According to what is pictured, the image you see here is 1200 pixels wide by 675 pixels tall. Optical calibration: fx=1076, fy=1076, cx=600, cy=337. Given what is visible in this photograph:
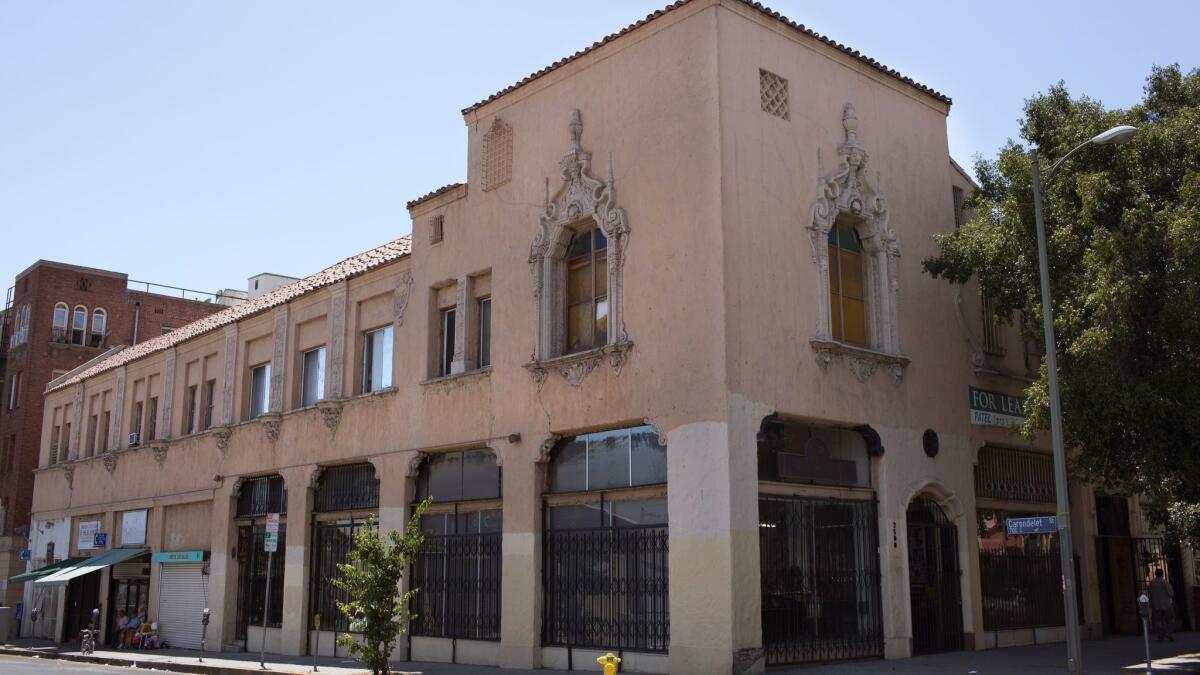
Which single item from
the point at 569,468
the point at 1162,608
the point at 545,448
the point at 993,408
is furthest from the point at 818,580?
the point at 1162,608

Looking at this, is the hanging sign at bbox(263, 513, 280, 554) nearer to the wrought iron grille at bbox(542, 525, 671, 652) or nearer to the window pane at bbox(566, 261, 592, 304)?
the wrought iron grille at bbox(542, 525, 671, 652)

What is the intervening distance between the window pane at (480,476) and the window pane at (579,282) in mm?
3788

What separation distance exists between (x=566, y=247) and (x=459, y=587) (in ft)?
23.6

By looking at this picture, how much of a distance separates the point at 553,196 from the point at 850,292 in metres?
5.86

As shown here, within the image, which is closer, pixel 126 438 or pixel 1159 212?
pixel 1159 212

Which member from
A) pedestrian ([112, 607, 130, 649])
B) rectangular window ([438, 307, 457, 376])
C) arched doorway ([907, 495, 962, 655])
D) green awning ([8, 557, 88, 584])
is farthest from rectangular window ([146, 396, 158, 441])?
arched doorway ([907, 495, 962, 655])

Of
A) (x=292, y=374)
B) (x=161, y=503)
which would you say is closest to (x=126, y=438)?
(x=161, y=503)

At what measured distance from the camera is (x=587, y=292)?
65.4 feet

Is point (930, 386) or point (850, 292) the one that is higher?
point (850, 292)

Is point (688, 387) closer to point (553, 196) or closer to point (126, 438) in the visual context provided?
point (553, 196)

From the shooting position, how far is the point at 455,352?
2245 centimetres

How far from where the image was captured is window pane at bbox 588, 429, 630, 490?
18688mm

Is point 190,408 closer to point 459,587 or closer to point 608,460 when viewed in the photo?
point 459,587

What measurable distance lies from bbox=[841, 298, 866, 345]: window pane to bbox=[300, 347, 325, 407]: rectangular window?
45.1 ft
